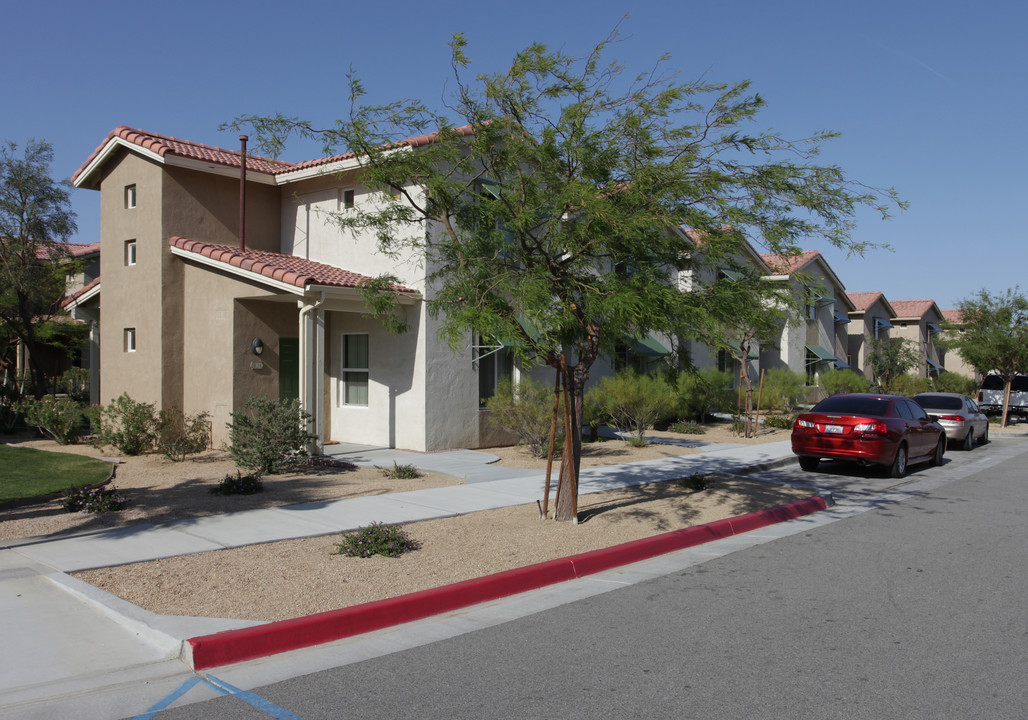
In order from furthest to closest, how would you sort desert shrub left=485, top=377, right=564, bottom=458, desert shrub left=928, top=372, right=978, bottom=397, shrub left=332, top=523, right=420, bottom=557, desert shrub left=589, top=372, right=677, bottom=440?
desert shrub left=928, top=372, right=978, bottom=397
desert shrub left=589, top=372, right=677, bottom=440
desert shrub left=485, top=377, right=564, bottom=458
shrub left=332, top=523, right=420, bottom=557

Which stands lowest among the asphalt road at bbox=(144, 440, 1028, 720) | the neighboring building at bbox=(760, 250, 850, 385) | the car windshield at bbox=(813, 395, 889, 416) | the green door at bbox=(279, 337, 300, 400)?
the asphalt road at bbox=(144, 440, 1028, 720)

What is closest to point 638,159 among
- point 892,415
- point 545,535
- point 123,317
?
point 545,535

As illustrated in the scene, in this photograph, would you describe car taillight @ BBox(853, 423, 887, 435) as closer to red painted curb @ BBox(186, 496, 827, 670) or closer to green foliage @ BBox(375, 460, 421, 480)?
red painted curb @ BBox(186, 496, 827, 670)

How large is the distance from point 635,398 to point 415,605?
39.5 feet

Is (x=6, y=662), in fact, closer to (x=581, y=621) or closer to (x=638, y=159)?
(x=581, y=621)

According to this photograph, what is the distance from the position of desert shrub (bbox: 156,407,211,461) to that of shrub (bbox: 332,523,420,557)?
7.07 metres

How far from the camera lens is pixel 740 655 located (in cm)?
541

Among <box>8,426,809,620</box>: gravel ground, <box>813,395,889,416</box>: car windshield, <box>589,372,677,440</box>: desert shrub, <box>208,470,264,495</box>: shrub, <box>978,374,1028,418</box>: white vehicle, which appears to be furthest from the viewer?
<box>978,374,1028,418</box>: white vehicle

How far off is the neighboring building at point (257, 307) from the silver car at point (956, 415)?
36.8 feet

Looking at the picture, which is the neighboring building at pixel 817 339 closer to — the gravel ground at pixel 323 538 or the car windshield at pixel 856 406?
the car windshield at pixel 856 406

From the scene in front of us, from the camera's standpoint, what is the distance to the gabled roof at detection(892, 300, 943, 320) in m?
48.4

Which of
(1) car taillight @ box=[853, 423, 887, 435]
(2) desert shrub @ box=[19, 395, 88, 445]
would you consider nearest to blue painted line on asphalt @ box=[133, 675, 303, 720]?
(1) car taillight @ box=[853, 423, 887, 435]

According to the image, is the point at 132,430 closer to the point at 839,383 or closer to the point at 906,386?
the point at 839,383

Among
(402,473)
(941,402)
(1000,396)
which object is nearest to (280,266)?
(402,473)
